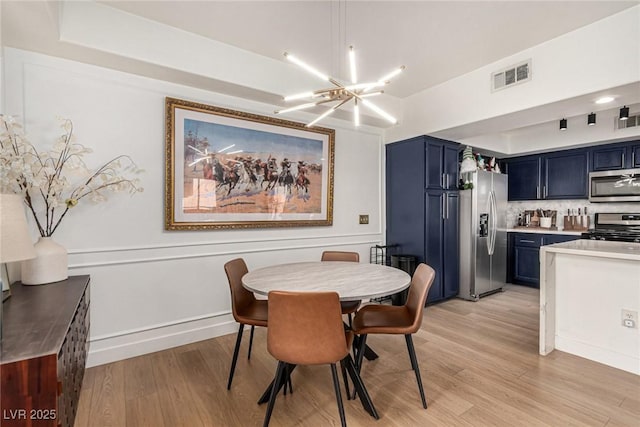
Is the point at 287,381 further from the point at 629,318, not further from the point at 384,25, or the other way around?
the point at 384,25

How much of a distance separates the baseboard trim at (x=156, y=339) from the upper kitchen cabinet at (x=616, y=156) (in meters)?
5.59

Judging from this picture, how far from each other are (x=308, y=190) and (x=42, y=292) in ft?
8.06

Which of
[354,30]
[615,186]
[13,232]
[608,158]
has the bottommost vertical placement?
[13,232]

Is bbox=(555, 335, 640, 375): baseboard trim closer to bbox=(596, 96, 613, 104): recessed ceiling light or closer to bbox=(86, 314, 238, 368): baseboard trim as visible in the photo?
bbox=(596, 96, 613, 104): recessed ceiling light

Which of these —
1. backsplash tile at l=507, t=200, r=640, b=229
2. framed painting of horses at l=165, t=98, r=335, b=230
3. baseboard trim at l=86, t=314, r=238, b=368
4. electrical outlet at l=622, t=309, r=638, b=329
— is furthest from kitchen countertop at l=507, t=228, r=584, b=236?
baseboard trim at l=86, t=314, r=238, b=368

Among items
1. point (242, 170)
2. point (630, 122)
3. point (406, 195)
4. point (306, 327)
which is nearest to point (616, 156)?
point (630, 122)

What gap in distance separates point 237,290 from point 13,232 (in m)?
1.31

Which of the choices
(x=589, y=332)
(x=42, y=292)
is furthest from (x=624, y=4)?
(x=42, y=292)

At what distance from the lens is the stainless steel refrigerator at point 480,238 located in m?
4.20

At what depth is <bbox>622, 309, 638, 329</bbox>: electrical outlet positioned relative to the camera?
92.7 inches

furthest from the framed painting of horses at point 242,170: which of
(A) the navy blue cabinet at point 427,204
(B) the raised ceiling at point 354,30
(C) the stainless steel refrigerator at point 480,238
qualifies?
(C) the stainless steel refrigerator at point 480,238

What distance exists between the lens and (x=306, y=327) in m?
1.58

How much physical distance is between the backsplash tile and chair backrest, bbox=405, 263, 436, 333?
4365 mm

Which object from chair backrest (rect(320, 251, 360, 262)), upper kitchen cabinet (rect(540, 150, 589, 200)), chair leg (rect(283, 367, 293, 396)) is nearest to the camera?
chair leg (rect(283, 367, 293, 396))
